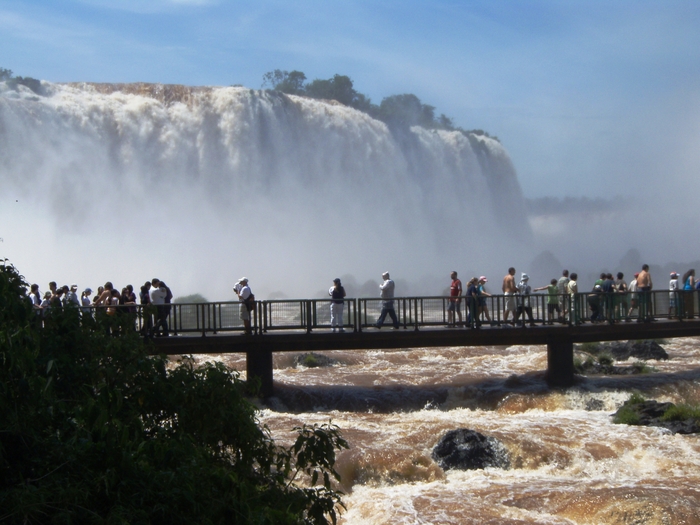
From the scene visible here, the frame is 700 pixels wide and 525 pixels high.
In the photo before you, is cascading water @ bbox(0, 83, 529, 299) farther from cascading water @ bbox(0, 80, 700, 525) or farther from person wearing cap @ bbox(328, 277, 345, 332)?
person wearing cap @ bbox(328, 277, 345, 332)

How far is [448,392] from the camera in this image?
17672 mm

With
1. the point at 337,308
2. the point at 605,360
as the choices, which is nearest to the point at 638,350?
the point at 605,360

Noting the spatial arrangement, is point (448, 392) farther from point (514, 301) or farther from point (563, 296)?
point (563, 296)

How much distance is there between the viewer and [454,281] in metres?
17.8

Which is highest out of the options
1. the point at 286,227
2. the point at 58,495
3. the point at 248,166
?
the point at 248,166

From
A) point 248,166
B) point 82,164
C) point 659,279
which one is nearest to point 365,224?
point 248,166

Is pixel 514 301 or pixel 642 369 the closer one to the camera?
pixel 514 301

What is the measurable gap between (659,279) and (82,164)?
51.0 m

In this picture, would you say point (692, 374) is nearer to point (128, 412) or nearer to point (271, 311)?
point (271, 311)

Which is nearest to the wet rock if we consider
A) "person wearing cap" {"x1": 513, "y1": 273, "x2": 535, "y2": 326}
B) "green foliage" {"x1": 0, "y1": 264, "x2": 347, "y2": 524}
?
"person wearing cap" {"x1": 513, "y1": 273, "x2": 535, "y2": 326}

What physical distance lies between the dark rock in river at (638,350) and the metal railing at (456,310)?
2945mm

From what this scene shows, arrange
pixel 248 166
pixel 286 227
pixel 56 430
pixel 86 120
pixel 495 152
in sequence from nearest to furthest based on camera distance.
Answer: pixel 56 430 → pixel 86 120 → pixel 248 166 → pixel 286 227 → pixel 495 152

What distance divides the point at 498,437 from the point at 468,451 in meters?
1.09

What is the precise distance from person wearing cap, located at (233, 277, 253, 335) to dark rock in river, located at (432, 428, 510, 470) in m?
5.52
